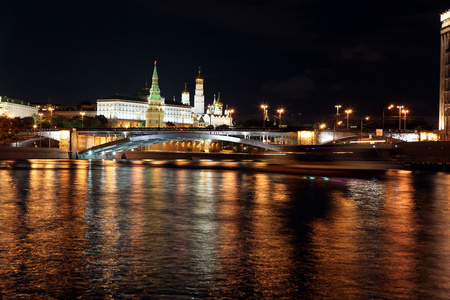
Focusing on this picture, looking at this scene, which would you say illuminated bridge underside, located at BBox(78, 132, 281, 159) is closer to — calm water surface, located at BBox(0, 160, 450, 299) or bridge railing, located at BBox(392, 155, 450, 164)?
bridge railing, located at BBox(392, 155, 450, 164)

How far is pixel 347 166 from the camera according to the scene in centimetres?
4447

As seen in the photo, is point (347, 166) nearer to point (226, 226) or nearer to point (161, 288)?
point (226, 226)

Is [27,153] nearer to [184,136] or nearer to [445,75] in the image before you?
[184,136]

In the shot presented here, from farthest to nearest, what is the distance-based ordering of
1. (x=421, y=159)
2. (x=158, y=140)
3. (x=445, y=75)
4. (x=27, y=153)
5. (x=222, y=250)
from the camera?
(x=158, y=140) < (x=445, y=75) < (x=27, y=153) < (x=421, y=159) < (x=222, y=250)

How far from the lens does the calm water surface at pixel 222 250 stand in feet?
24.2

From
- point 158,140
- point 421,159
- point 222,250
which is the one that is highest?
point 158,140

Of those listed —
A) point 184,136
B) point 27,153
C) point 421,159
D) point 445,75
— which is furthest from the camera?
point 445,75

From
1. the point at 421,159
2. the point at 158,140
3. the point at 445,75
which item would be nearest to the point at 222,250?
the point at 421,159

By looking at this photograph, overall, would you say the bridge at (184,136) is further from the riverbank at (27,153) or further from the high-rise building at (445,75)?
the high-rise building at (445,75)

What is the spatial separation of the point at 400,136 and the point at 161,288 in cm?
9217

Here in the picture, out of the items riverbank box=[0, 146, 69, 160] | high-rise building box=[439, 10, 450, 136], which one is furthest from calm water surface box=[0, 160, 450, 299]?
high-rise building box=[439, 10, 450, 136]

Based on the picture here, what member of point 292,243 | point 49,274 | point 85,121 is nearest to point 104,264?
point 49,274

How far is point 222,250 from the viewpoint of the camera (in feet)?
32.7

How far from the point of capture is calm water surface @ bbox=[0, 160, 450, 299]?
738 centimetres
